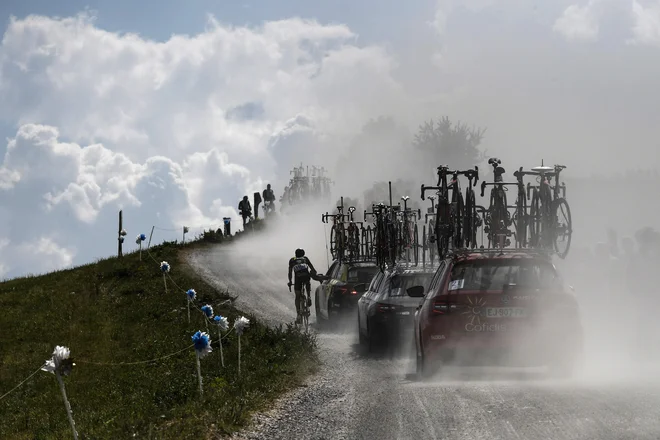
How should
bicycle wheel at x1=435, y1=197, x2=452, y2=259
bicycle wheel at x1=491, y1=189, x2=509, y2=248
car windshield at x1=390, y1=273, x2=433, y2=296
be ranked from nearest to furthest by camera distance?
car windshield at x1=390, y1=273, x2=433, y2=296 → bicycle wheel at x1=435, y1=197, x2=452, y2=259 → bicycle wheel at x1=491, y1=189, x2=509, y2=248

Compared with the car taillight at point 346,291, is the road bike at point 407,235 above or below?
above

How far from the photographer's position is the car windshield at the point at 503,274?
41.5ft

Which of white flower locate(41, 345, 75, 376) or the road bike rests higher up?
the road bike

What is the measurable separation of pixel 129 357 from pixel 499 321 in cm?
1349

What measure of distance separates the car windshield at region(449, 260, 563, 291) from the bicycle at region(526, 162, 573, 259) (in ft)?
18.9

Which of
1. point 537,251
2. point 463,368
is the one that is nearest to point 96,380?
point 463,368

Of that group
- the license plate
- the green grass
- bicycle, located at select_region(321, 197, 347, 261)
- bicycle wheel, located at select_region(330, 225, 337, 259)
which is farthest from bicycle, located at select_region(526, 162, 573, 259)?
bicycle wheel, located at select_region(330, 225, 337, 259)

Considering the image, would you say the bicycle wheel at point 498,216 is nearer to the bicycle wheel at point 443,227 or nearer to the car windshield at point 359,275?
the bicycle wheel at point 443,227

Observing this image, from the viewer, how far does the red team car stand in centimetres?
1234

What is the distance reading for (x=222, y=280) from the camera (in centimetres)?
3631

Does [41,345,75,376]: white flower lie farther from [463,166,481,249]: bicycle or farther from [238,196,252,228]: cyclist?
[238,196,252,228]: cyclist

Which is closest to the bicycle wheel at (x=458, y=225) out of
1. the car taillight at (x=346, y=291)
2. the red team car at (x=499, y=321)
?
the car taillight at (x=346, y=291)

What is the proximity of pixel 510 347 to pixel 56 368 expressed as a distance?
5.61 metres

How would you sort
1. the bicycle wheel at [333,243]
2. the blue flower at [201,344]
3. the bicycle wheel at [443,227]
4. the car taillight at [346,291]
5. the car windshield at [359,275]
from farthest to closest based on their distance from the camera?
the bicycle wheel at [333,243], the car windshield at [359,275], the car taillight at [346,291], the bicycle wheel at [443,227], the blue flower at [201,344]
